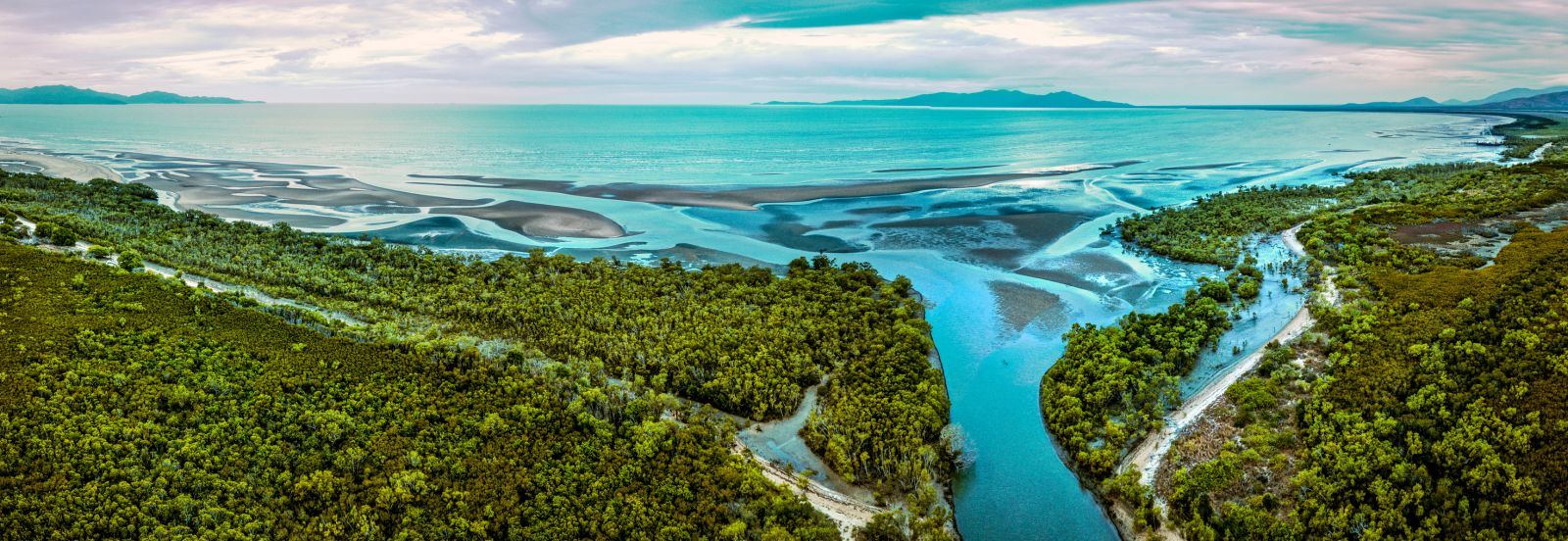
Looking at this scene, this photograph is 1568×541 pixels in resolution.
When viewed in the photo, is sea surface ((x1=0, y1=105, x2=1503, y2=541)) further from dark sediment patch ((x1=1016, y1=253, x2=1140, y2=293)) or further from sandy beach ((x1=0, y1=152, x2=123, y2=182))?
sandy beach ((x1=0, y1=152, x2=123, y2=182))

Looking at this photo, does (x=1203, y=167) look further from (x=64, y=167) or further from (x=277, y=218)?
(x=64, y=167)

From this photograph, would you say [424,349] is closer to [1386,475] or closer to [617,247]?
[617,247]

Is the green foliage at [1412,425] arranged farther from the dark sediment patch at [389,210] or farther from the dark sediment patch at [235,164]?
the dark sediment patch at [235,164]

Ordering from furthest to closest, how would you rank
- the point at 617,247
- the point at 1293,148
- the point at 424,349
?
the point at 1293,148 < the point at 617,247 < the point at 424,349

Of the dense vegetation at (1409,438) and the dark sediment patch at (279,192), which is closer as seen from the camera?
the dense vegetation at (1409,438)

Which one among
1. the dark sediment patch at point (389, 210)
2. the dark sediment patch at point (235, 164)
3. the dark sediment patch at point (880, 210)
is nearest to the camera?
the dark sediment patch at point (880, 210)

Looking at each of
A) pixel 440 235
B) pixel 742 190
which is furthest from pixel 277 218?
pixel 742 190

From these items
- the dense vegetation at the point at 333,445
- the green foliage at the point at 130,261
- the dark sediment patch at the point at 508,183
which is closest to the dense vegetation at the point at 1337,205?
the dense vegetation at the point at 333,445

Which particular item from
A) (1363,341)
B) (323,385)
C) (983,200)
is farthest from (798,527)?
(983,200)
